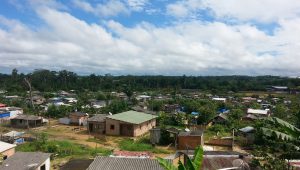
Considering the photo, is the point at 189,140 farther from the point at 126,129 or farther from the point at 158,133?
the point at 126,129

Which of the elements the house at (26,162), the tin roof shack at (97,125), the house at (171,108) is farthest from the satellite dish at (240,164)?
the house at (171,108)

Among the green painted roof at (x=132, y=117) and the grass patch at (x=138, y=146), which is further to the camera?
the green painted roof at (x=132, y=117)

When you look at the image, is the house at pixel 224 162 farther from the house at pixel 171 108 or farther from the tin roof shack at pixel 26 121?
the house at pixel 171 108

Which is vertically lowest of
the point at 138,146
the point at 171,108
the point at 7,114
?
the point at 138,146

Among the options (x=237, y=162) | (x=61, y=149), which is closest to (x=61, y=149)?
(x=61, y=149)

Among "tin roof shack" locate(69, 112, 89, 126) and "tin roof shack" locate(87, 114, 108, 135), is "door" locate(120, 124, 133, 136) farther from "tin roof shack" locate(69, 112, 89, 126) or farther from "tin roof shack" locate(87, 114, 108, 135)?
"tin roof shack" locate(69, 112, 89, 126)

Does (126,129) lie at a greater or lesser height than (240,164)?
lesser

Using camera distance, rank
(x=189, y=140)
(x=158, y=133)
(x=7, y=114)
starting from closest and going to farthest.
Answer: (x=189, y=140)
(x=158, y=133)
(x=7, y=114)
